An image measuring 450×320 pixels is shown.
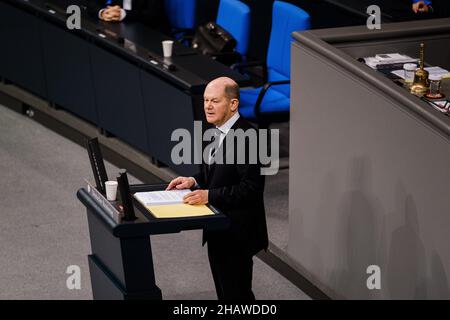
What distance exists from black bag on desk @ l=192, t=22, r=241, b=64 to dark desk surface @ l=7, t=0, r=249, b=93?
0.25m

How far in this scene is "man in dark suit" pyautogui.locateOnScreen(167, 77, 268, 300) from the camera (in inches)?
209

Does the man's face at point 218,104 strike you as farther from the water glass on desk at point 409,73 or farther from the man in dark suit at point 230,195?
the water glass on desk at point 409,73

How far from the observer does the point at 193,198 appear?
5184mm

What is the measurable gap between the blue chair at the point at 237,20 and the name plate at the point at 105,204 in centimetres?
357

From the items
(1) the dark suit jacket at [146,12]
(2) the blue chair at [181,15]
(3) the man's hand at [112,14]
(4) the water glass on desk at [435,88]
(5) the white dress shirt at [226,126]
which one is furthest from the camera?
(2) the blue chair at [181,15]

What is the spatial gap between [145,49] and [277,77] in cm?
103

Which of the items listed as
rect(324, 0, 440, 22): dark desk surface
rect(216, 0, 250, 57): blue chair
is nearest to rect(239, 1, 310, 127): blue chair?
rect(216, 0, 250, 57): blue chair

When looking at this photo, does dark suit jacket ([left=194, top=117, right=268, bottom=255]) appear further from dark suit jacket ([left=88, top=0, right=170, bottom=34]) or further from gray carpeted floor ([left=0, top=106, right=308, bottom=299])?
dark suit jacket ([left=88, top=0, right=170, bottom=34])

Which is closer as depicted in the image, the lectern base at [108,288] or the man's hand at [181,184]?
the lectern base at [108,288]

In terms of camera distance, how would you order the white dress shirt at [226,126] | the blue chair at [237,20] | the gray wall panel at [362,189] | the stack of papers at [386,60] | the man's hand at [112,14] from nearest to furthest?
the white dress shirt at [226,126], the gray wall panel at [362,189], the stack of papers at [386,60], the blue chair at [237,20], the man's hand at [112,14]

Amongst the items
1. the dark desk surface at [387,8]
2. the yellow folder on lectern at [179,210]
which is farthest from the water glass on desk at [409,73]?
the dark desk surface at [387,8]

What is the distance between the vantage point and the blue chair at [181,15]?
32.1 feet
